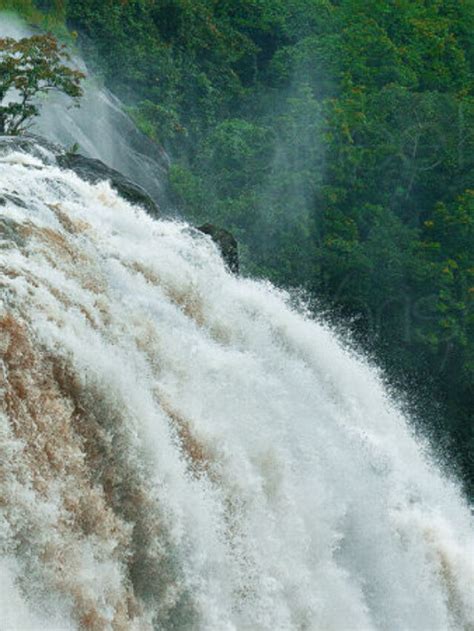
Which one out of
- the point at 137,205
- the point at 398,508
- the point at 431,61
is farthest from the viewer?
the point at 431,61

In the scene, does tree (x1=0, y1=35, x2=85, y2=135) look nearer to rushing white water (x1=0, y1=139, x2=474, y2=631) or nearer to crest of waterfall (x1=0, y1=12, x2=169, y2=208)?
crest of waterfall (x1=0, y1=12, x2=169, y2=208)

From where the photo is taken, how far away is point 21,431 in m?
7.43

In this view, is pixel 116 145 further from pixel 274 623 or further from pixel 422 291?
pixel 274 623

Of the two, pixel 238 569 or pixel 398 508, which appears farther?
pixel 398 508

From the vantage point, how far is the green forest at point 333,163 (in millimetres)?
26016

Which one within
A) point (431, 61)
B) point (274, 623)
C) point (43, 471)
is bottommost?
point (274, 623)

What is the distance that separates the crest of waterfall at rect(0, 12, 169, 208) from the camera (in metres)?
22.0

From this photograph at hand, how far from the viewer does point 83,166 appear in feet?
54.0

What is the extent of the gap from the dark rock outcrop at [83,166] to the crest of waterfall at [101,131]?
498 cm

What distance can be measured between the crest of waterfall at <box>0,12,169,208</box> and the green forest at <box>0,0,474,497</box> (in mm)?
846

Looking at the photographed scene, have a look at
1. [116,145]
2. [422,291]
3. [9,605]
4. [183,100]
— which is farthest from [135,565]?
[183,100]

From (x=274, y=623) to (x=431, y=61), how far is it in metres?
29.8

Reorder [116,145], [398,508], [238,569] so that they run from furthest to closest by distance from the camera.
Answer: [116,145] < [398,508] < [238,569]

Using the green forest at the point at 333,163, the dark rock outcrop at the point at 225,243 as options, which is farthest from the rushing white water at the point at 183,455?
the green forest at the point at 333,163
